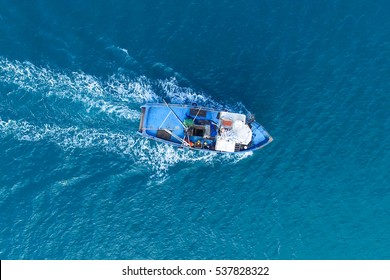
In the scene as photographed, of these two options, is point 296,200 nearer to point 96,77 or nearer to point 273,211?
point 273,211

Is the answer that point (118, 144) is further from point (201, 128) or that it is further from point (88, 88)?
point (201, 128)

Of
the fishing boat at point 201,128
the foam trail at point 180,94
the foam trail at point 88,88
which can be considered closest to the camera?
the fishing boat at point 201,128

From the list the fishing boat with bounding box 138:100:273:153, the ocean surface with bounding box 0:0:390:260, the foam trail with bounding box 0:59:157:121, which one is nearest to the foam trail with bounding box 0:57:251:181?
the foam trail with bounding box 0:59:157:121

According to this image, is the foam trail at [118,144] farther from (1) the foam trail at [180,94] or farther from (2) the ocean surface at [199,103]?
(1) the foam trail at [180,94]

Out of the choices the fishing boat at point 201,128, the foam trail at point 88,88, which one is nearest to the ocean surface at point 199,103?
the foam trail at point 88,88

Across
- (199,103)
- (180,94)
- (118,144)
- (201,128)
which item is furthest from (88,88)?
(201,128)
